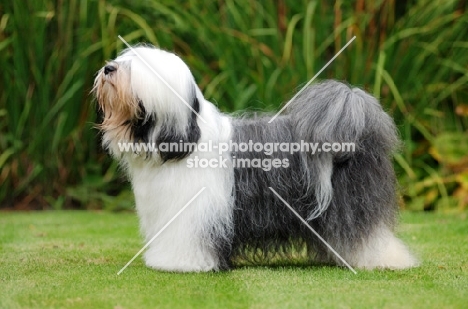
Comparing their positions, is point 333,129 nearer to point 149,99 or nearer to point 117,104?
point 149,99

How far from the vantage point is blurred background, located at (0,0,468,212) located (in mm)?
8609

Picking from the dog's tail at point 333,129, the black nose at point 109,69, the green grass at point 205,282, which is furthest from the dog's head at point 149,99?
the green grass at point 205,282

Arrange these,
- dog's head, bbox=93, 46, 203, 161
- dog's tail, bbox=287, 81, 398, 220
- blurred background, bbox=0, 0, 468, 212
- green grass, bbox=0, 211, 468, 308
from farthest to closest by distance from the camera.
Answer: blurred background, bbox=0, 0, 468, 212 → dog's tail, bbox=287, 81, 398, 220 → dog's head, bbox=93, 46, 203, 161 → green grass, bbox=0, 211, 468, 308

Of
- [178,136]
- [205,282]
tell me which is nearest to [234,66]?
[178,136]

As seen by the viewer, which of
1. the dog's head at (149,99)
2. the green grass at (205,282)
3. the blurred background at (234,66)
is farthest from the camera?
the blurred background at (234,66)

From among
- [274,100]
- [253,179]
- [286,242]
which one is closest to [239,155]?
[253,179]

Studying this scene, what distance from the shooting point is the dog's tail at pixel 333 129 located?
17.1 feet

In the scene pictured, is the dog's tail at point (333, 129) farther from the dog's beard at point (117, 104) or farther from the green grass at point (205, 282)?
the dog's beard at point (117, 104)

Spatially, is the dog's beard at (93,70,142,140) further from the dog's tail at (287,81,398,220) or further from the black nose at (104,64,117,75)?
the dog's tail at (287,81,398,220)

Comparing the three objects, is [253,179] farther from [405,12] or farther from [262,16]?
[405,12]

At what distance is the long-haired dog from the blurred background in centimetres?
315

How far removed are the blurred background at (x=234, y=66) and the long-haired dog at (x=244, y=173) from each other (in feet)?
10.3

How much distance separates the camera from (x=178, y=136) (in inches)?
199

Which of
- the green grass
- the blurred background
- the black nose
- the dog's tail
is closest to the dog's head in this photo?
the black nose
